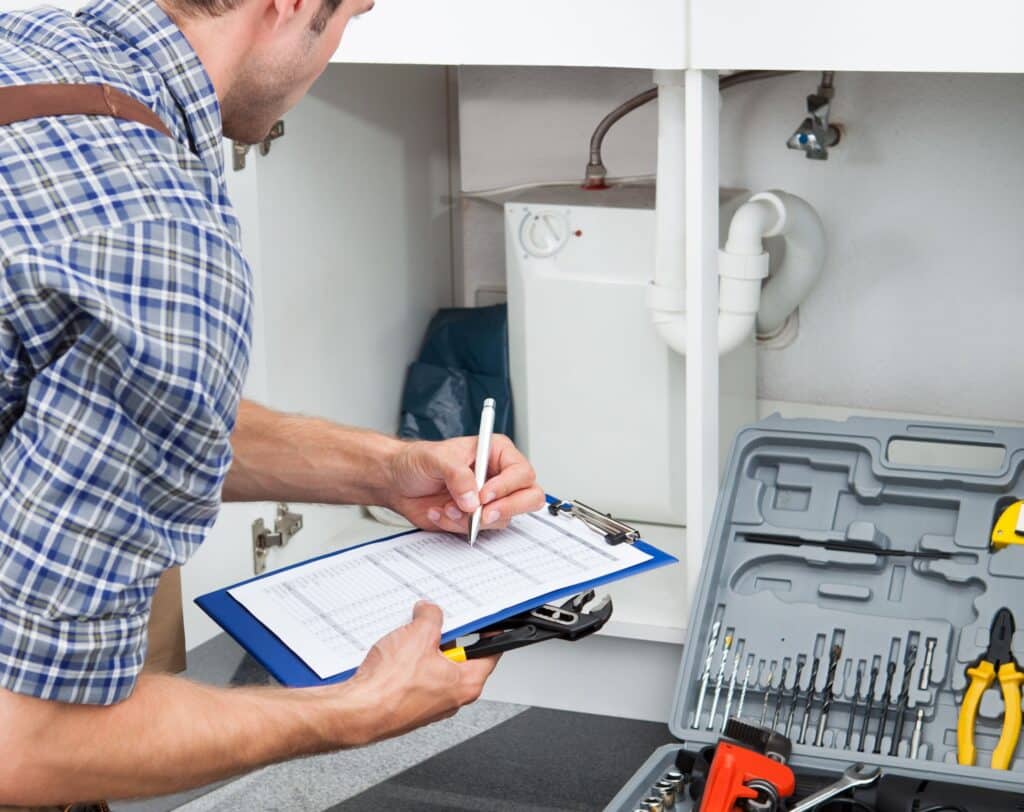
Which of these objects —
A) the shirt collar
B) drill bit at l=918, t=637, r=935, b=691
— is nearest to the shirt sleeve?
the shirt collar

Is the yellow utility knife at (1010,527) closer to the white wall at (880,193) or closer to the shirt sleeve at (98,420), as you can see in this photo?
the white wall at (880,193)

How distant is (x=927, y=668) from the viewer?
1.45 meters

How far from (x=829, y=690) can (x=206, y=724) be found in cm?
79

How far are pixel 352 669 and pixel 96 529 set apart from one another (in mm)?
322

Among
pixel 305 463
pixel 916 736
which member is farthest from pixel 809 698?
pixel 305 463

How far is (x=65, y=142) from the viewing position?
0.75 m

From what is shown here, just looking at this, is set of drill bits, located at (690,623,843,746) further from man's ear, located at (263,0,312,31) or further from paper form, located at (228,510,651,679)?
man's ear, located at (263,0,312,31)

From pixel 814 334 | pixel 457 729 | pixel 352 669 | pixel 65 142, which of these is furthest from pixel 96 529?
pixel 814 334

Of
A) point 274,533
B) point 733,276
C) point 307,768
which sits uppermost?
point 733,276

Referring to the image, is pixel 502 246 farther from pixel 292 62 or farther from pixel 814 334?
pixel 292 62

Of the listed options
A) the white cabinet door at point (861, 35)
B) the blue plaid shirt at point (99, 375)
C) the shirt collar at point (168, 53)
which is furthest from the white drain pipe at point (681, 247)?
the blue plaid shirt at point (99, 375)

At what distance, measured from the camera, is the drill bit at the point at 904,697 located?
1417 millimetres

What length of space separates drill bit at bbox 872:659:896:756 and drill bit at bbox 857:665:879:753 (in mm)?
12

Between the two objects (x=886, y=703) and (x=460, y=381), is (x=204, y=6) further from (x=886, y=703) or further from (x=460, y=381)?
(x=460, y=381)
